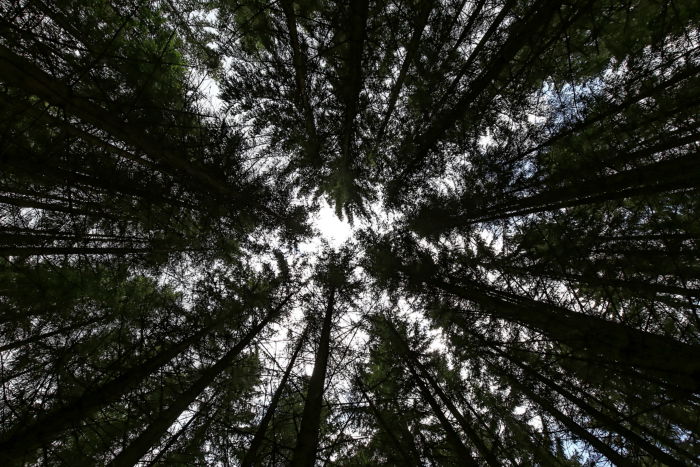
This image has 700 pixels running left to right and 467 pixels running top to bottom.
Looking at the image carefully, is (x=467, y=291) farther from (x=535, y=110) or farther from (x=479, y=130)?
(x=535, y=110)

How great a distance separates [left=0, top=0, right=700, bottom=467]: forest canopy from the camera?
4.18m

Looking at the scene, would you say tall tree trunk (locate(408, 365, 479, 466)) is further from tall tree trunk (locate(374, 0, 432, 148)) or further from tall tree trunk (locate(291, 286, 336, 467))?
tall tree trunk (locate(374, 0, 432, 148))

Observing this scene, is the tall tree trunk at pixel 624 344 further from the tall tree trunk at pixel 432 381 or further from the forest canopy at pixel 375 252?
the tall tree trunk at pixel 432 381

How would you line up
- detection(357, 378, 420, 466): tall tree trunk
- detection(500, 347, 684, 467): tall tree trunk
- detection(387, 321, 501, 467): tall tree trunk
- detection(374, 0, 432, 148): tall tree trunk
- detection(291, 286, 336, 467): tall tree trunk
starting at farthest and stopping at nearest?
detection(387, 321, 501, 467): tall tree trunk → detection(374, 0, 432, 148): tall tree trunk → detection(357, 378, 420, 466): tall tree trunk → detection(291, 286, 336, 467): tall tree trunk → detection(500, 347, 684, 467): tall tree trunk

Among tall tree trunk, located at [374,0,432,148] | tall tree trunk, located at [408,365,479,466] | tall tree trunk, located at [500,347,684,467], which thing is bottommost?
tall tree trunk, located at [500,347,684,467]

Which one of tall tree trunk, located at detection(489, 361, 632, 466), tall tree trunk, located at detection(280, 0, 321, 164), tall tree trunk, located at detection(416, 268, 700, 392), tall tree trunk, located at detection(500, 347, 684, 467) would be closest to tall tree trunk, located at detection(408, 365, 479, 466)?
tall tree trunk, located at detection(489, 361, 632, 466)

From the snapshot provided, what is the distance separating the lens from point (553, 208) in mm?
6125

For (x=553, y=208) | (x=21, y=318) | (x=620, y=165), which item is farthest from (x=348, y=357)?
(x=21, y=318)

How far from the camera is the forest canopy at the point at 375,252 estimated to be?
4.18 m

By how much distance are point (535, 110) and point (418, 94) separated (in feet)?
7.94

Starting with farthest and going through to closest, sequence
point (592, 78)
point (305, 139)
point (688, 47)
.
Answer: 1. point (305, 139)
2. point (592, 78)
3. point (688, 47)

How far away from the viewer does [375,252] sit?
30.2 feet

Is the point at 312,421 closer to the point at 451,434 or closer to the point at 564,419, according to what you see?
the point at 451,434

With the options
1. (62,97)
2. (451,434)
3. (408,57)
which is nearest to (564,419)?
(451,434)
